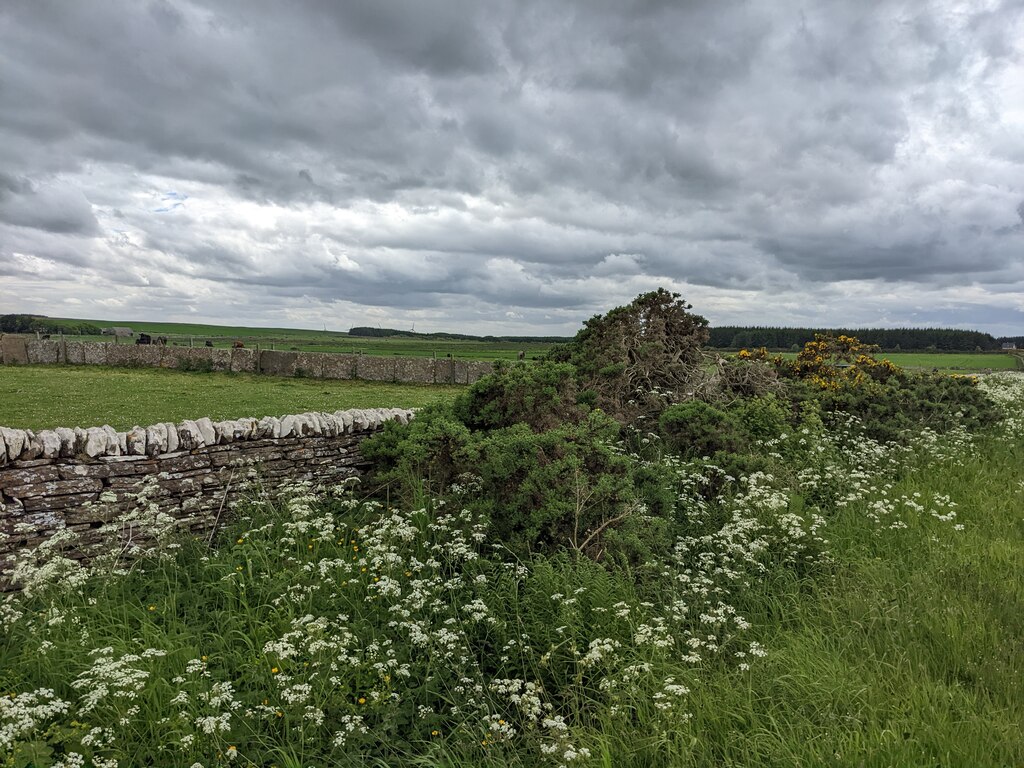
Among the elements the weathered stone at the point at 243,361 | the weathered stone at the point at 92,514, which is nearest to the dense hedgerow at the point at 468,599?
the weathered stone at the point at 92,514

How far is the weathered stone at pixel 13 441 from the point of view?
5.74 metres

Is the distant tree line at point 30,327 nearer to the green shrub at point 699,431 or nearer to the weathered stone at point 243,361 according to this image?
the weathered stone at point 243,361

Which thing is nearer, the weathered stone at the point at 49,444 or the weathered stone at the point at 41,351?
the weathered stone at the point at 49,444

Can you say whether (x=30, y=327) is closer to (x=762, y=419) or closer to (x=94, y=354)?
(x=94, y=354)

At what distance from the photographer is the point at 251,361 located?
26.4 metres

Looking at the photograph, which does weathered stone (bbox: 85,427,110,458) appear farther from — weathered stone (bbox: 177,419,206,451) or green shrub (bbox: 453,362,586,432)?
green shrub (bbox: 453,362,586,432)

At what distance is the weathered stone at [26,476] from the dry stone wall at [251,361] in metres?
19.1

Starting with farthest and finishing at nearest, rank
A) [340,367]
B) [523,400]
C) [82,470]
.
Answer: [340,367]
[523,400]
[82,470]

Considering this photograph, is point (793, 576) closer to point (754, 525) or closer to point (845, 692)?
point (754, 525)

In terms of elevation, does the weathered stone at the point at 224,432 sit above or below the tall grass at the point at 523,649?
above

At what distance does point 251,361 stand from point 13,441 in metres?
21.8

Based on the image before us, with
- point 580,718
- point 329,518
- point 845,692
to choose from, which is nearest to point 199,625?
point 329,518

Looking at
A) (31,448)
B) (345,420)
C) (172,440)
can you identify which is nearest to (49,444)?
(31,448)

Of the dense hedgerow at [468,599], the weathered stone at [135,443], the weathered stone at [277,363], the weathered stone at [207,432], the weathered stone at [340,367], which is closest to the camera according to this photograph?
the dense hedgerow at [468,599]
